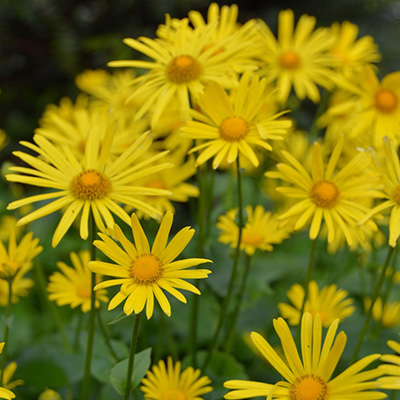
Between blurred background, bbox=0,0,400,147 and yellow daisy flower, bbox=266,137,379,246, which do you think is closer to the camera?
yellow daisy flower, bbox=266,137,379,246

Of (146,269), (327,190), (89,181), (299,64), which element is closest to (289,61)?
(299,64)

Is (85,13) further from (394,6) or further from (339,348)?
(339,348)

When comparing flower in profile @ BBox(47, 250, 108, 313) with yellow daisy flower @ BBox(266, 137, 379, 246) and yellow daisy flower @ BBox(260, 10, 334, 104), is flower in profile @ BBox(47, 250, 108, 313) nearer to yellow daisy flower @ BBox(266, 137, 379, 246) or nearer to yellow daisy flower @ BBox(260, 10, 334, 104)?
yellow daisy flower @ BBox(266, 137, 379, 246)

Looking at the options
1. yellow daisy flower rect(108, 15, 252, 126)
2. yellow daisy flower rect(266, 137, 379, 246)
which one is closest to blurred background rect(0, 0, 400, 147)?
yellow daisy flower rect(108, 15, 252, 126)

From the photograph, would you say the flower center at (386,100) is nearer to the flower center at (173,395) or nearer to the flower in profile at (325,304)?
the flower in profile at (325,304)

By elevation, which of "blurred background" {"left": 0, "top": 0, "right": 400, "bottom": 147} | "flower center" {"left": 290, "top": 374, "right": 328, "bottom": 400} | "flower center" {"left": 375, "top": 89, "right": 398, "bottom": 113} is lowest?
"flower center" {"left": 290, "top": 374, "right": 328, "bottom": 400}

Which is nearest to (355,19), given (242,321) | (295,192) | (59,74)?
(59,74)

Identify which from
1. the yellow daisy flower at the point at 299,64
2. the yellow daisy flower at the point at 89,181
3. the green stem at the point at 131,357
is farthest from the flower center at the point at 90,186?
the yellow daisy flower at the point at 299,64
